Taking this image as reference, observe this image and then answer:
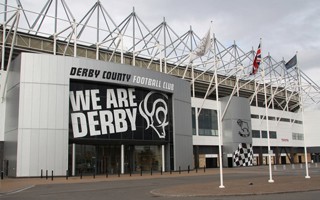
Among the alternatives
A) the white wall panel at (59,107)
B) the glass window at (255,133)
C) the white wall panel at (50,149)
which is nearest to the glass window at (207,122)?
the glass window at (255,133)

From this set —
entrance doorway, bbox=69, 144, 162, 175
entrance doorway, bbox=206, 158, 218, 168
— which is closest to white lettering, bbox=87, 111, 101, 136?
entrance doorway, bbox=69, 144, 162, 175

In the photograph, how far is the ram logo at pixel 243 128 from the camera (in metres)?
65.7

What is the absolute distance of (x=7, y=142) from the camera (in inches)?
1592

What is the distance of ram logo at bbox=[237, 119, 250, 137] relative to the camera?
65738 mm

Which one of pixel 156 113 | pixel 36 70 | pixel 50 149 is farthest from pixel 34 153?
pixel 156 113

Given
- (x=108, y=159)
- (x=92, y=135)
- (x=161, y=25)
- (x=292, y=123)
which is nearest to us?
(x=92, y=135)

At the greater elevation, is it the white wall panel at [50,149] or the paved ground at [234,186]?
the white wall panel at [50,149]

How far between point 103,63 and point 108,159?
11202 millimetres

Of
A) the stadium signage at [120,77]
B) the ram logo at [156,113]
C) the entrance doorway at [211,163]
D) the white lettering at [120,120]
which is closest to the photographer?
the stadium signage at [120,77]

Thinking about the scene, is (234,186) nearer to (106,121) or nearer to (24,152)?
(106,121)

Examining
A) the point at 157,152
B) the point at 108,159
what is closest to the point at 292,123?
the point at 157,152

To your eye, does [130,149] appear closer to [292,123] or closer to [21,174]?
[21,174]

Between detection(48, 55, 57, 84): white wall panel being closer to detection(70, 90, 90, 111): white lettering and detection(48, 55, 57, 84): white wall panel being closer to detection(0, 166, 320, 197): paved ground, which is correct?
detection(70, 90, 90, 111): white lettering

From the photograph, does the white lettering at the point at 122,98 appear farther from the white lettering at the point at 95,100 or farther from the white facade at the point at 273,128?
the white facade at the point at 273,128
